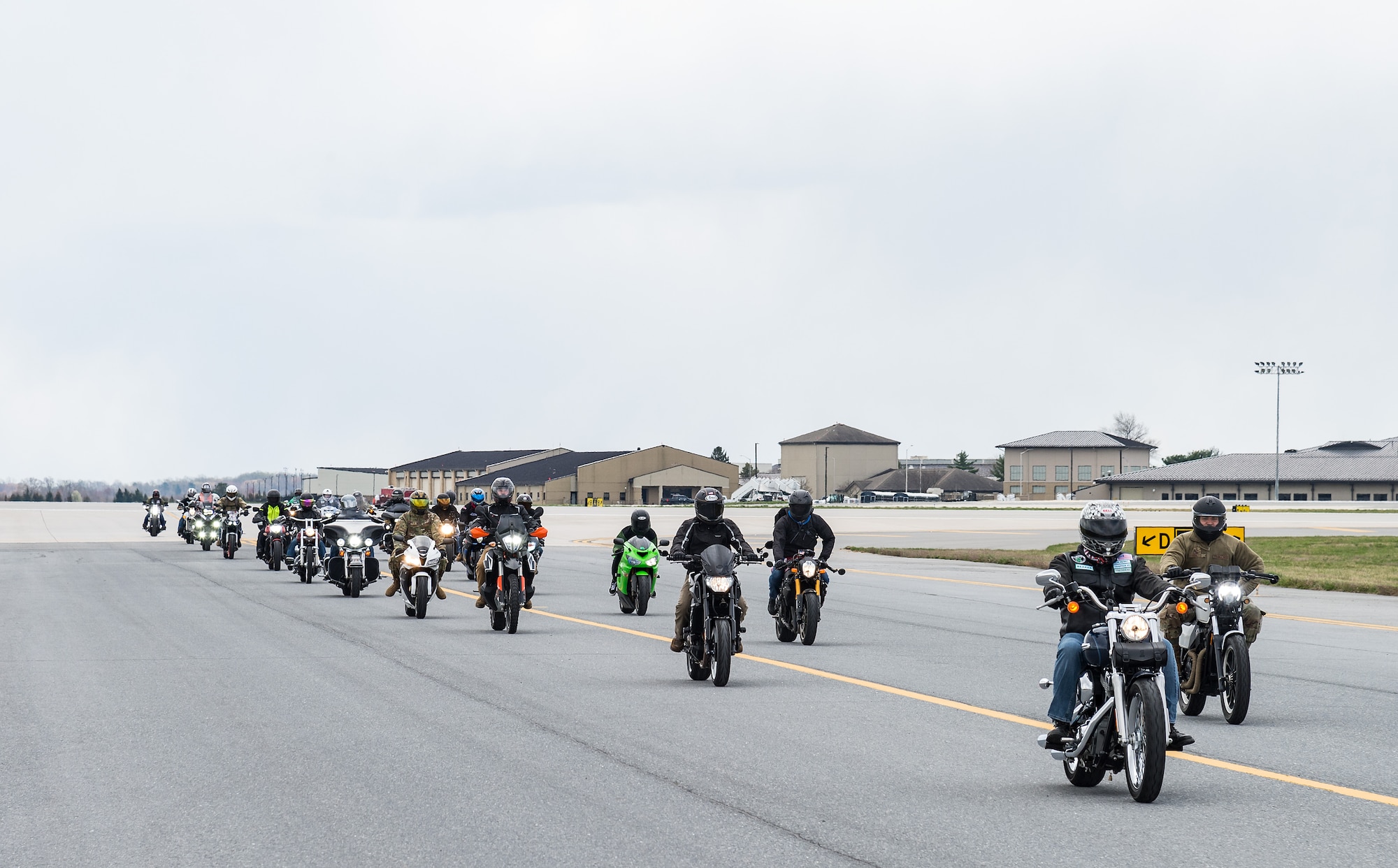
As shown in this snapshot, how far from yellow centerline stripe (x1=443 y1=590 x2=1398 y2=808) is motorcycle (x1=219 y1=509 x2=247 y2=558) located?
2137 centimetres

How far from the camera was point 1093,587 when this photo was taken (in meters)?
8.81

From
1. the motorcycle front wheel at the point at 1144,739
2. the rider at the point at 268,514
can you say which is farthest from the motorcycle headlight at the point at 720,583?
the rider at the point at 268,514

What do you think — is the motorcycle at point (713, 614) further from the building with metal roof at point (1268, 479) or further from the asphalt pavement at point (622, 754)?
the building with metal roof at point (1268, 479)

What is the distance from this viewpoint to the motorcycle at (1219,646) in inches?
427

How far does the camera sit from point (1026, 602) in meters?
23.6

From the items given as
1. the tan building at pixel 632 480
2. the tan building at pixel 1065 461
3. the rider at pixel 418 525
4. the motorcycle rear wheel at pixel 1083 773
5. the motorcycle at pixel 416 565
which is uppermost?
the tan building at pixel 1065 461

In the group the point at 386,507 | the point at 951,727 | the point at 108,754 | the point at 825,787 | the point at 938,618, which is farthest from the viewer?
the point at 386,507

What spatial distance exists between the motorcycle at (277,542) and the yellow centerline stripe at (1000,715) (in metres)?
14.6

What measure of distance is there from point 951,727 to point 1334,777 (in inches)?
106

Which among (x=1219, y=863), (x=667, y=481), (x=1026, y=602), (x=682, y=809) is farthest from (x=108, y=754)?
(x=667, y=481)

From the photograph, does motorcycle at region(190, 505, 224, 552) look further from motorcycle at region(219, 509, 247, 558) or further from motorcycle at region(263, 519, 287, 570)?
motorcycle at region(263, 519, 287, 570)

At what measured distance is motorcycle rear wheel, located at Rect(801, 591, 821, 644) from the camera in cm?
1677

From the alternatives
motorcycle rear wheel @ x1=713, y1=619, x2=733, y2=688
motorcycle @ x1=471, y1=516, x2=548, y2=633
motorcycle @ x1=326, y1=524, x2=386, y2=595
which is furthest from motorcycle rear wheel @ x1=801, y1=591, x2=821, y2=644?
motorcycle @ x1=326, y1=524, x2=386, y2=595

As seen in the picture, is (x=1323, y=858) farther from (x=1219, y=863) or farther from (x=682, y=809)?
(x=682, y=809)
